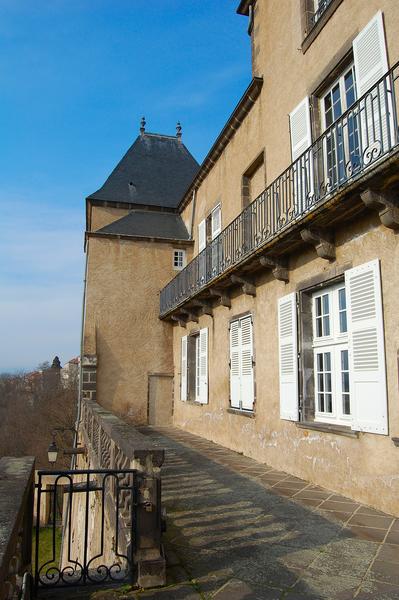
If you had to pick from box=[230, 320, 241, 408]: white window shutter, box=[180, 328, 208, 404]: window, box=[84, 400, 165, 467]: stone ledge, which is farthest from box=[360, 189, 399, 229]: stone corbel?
box=[180, 328, 208, 404]: window

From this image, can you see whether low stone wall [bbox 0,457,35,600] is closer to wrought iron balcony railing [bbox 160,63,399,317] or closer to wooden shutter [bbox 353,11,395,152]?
wrought iron balcony railing [bbox 160,63,399,317]

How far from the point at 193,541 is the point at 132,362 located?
35.3 ft

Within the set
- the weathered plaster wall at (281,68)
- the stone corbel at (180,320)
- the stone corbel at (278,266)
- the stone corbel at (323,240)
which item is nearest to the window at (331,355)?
the stone corbel at (323,240)

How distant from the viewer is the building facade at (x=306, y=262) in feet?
16.8

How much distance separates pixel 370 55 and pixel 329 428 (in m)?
4.69

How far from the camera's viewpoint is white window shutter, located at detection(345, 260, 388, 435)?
16.6 ft

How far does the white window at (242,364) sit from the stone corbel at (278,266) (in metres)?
1.68

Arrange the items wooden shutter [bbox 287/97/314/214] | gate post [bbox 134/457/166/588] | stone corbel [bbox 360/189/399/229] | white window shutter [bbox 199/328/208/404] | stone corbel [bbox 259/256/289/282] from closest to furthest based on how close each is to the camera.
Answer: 1. gate post [bbox 134/457/166/588]
2. stone corbel [bbox 360/189/399/229]
3. wooden shutter [bbox 287/97/314/214]
4. stone corbel [bbox 259/256/289/282]
5. white window shutter [bbox 199/328/208/404]

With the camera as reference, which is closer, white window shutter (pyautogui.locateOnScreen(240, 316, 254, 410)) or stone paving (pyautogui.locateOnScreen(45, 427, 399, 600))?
stone paving (pyautogui.locateOnScreen(45, 427, 399, 600))

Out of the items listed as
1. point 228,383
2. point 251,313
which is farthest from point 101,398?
point 251,313

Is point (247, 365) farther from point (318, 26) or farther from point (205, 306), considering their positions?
point (318, 26)

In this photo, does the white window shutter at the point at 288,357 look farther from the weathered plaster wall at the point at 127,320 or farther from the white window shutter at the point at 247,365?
the weathered plaster wall at the point at 127,320

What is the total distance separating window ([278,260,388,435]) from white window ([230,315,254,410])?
1.50 meters

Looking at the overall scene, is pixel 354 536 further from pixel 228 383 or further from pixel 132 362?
pixel 132 362
